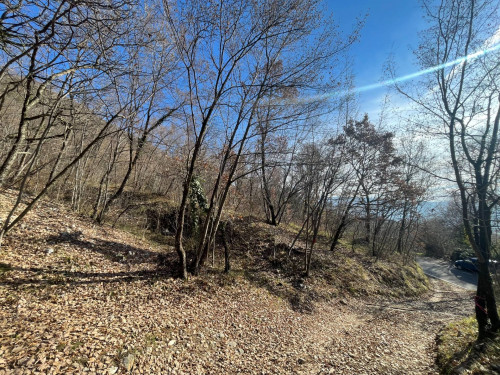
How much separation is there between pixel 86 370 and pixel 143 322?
4.51 ft

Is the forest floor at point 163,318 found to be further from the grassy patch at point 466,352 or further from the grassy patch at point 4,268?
the grassy patch at point 466,352

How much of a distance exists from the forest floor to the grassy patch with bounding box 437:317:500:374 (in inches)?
13.1

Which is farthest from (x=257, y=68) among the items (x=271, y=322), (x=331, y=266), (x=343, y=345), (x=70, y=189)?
(x=70, y=189)

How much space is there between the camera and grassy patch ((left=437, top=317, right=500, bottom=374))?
4051mm

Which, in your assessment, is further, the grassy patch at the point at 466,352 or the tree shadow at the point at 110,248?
the tree shadow at the point at 110,248

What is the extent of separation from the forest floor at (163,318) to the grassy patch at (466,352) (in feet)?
1.09

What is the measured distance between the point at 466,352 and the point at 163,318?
6.85 metres

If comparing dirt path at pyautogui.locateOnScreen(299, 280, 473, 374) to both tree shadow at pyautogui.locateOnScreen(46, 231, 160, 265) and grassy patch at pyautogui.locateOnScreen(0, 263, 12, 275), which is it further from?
grassy patch at pyautogui.locateOnScreen(0, 263, 12, 275)

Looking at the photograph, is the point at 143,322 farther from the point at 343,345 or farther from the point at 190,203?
the point at 190,203

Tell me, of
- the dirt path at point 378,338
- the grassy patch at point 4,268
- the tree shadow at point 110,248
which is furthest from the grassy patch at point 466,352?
the grassy patch at point 4,268

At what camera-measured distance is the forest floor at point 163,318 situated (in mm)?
3098

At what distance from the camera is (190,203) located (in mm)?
11164

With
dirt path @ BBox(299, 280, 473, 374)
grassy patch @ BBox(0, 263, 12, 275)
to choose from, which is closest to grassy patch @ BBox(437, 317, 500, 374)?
dirt path @ BBox(299, 280, 473, 374)

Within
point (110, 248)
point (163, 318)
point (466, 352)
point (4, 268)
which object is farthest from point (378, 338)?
point (4, 268)
